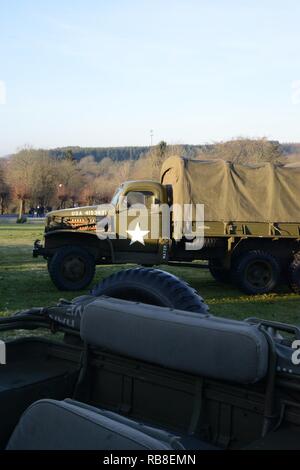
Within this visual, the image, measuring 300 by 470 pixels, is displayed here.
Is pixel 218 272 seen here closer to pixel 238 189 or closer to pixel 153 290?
pixel 238 189

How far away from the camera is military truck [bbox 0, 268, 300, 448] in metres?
1.92

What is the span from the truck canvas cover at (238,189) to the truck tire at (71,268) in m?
2.03

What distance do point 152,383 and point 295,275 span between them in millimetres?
→ 7512

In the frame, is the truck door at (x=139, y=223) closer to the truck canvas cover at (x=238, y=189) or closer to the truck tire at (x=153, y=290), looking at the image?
the truck canvas cover at (x=238, y=189)

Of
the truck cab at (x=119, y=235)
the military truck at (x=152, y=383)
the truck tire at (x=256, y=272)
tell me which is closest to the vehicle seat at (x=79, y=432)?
the military truck at (x=152, y=383)

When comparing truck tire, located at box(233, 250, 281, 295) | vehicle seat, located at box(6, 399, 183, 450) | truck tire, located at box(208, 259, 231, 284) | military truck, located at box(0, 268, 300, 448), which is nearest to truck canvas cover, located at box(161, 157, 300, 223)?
truck tire, located at box(233, 250, 281, 295)

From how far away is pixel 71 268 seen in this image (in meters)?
9.56

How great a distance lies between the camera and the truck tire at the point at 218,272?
1034 cm

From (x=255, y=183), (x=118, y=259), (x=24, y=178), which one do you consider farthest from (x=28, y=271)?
(x=24, y=178)

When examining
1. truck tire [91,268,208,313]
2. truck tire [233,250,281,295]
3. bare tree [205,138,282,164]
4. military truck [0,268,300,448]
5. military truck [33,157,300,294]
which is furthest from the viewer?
bare tree [205,138,282,164]

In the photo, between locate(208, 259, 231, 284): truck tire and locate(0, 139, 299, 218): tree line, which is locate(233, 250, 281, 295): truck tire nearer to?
locate(208, 259, 231, 284): truck tire

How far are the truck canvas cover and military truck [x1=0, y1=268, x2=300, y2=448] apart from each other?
6.98 m

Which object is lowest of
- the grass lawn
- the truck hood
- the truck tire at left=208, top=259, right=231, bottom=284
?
the grass lawn

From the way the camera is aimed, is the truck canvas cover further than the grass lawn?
Yes
